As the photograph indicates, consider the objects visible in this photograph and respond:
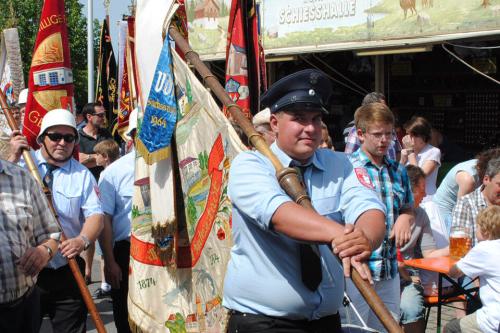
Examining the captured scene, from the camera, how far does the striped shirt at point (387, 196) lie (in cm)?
466

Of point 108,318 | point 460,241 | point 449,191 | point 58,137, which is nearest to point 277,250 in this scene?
point 58,137

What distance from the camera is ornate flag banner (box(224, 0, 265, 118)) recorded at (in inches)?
217

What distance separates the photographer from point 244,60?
5625 millimetres

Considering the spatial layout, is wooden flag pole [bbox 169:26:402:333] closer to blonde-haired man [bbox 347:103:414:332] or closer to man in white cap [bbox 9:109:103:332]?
blonde-haired man [bbox 347:103:414:332]

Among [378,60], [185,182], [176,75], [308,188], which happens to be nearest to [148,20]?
[176,75]

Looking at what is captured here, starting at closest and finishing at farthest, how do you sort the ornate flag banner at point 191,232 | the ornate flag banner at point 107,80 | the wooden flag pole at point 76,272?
the ornate flag banner at point 191,232
the wooden flag pole at point 76,272
the ornate flag banner at point 107,80

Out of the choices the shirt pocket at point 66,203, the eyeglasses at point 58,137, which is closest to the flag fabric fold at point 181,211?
the shirt pocket at point 66,203

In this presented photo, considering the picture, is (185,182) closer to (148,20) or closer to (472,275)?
(148,20)

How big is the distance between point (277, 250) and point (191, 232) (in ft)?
6.48

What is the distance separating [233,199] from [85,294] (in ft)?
7.24

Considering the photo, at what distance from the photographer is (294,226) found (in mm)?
2697

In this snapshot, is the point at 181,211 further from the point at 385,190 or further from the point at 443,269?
the point at 443,269

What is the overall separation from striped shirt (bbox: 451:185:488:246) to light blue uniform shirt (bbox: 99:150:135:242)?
253 cm

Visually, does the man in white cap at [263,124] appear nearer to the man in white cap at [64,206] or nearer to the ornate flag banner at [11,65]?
the man in white cap at [64,206]
